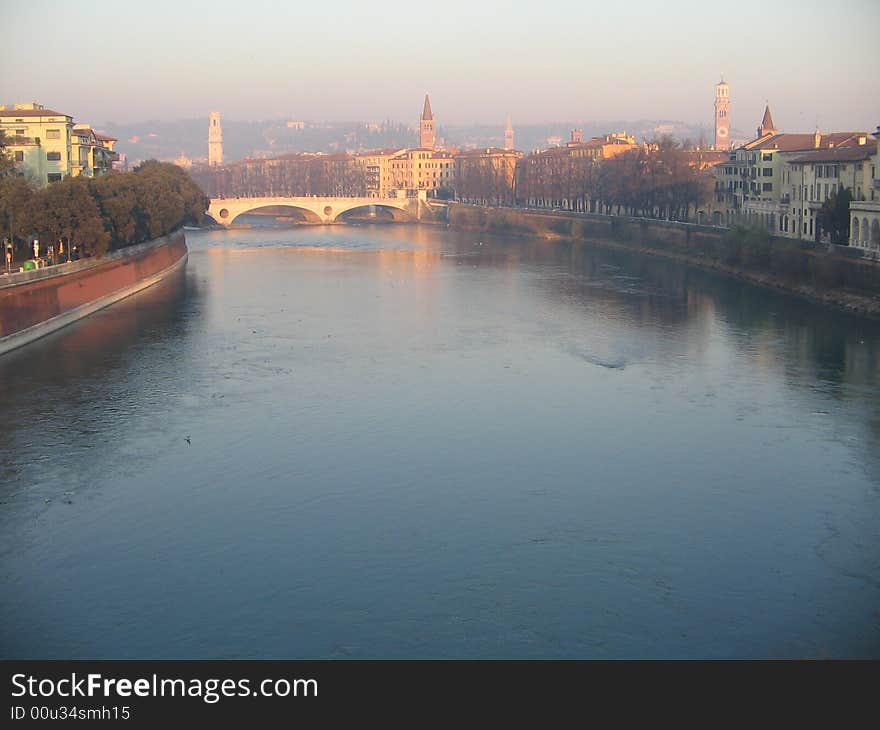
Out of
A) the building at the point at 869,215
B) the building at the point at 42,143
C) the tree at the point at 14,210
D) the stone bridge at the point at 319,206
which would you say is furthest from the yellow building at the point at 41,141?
the building at the point at 869,215

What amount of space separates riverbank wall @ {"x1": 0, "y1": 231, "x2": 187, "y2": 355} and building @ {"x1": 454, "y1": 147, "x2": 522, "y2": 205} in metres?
31.2

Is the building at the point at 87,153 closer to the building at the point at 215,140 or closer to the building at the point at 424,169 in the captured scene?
the building at the point at 424,169

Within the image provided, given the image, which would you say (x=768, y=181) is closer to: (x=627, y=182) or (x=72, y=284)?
(x=627, y=182)

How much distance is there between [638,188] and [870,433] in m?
30.2

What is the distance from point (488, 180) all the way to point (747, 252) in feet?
113

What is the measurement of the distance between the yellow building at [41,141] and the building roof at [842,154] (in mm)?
22924

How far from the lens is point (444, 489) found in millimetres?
12883

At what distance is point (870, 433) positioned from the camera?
1501cm

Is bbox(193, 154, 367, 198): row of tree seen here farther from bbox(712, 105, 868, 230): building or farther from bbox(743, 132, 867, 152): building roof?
bbox(743, 132, 867, 152): building roof

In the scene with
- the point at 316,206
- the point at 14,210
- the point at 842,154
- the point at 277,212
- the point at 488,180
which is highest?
the point at 488,180

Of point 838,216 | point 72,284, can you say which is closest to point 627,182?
point 838,216

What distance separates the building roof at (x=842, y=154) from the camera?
29.6 m
